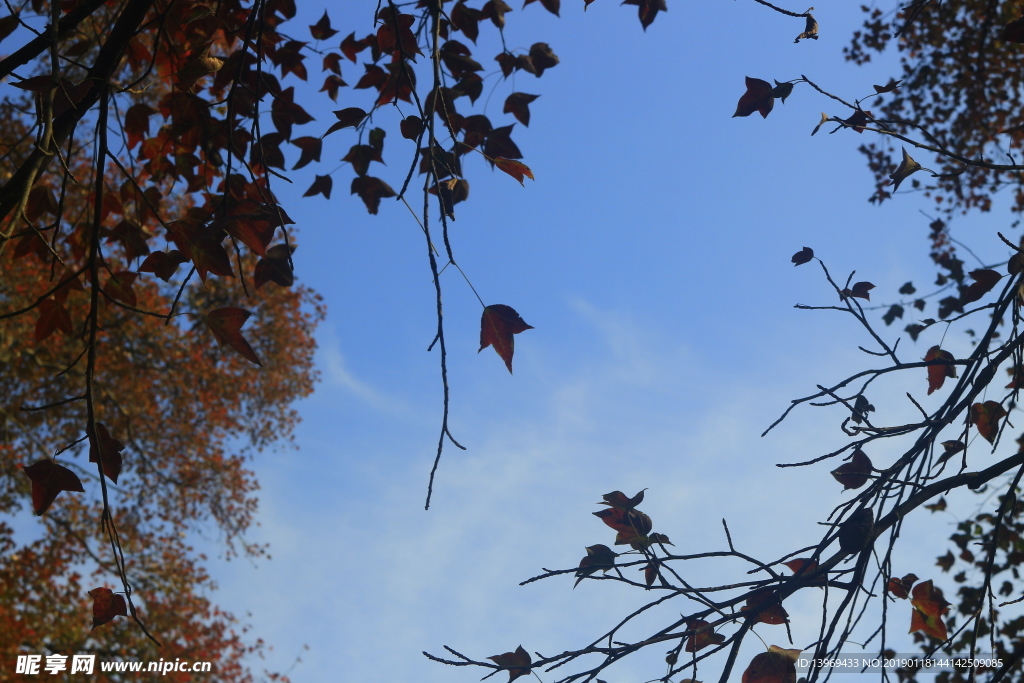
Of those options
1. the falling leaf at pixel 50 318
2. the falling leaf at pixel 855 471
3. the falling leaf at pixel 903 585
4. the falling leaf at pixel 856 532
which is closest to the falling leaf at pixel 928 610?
the falling leaf at pixel 903 585

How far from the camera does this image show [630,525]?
1705 millimetres

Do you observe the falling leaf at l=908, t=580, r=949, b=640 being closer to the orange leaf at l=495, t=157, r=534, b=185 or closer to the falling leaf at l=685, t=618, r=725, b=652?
the falling leaf at l=685, t=618, r=725, b=652

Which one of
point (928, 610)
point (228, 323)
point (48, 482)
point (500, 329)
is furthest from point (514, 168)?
point (928, 610)

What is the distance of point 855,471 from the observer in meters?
1.83

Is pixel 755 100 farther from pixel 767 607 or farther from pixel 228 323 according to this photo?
pixel 228 323

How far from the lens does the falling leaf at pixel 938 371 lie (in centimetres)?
218

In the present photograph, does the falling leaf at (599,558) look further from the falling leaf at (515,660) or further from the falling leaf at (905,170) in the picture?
the falling leaf at (905,170)

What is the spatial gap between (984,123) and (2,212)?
6598 millimetres

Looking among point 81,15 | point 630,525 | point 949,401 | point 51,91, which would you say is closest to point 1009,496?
point 949,401

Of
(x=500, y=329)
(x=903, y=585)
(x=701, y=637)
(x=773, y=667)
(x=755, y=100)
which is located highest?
(x=755, y=100)

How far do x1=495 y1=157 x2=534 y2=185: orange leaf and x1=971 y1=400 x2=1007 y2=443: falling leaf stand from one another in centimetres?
143

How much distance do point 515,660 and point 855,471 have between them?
36.8 inches

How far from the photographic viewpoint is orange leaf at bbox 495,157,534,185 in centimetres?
185

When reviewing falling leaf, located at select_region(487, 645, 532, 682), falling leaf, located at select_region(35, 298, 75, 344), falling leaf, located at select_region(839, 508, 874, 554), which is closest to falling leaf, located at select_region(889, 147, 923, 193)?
falling leaf, located at select_region(839, 508, 874, 554)
